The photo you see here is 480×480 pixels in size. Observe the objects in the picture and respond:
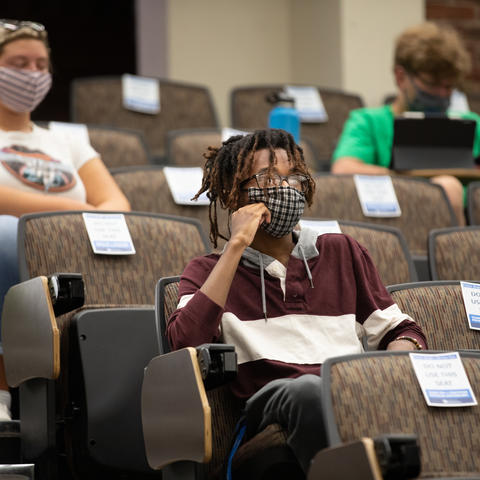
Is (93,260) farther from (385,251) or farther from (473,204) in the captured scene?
(473,204)

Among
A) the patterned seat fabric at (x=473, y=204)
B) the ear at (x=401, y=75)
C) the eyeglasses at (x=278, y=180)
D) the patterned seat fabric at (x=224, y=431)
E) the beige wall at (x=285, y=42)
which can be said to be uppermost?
the beige wall at (x=285, y=42)

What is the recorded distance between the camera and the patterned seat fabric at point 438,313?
2.24 meters

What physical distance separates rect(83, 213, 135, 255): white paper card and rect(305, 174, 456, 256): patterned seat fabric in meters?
0.76

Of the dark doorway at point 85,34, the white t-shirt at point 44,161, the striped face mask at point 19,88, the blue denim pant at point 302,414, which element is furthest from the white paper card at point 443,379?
the dark doorway at point 85,34

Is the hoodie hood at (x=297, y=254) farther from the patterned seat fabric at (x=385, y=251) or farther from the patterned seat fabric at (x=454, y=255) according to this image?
the patterned seat fabric at (x=454, y=255)

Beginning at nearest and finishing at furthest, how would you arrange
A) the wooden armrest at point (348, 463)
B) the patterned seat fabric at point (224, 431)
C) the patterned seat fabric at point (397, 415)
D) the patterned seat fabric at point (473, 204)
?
the wooden armrest at point (348, 463) → the patterned seat fabric at point (397, 415) → the patterned seat fabric at point (224, 431) → the patterned seat fabric at point (473, 204)

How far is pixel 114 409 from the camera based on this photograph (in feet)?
7.15

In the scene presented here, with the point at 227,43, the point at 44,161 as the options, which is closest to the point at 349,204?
the point at 44,161

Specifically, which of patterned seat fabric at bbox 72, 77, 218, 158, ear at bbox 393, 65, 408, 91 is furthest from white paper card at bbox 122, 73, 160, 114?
ear at bbox 393, 65, 408, 91

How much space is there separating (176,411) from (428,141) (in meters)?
2.12

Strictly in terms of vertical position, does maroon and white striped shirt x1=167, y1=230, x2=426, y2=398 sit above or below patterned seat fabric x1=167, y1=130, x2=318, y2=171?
below

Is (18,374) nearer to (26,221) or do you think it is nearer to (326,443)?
(26,221)

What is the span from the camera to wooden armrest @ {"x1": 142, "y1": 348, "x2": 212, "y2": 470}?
67.5 inches

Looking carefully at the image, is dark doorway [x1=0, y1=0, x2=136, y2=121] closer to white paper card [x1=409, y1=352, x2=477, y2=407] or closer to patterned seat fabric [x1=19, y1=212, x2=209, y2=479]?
patterned seat fabric [x1=19, y1=212, x2=209, y2=479]
